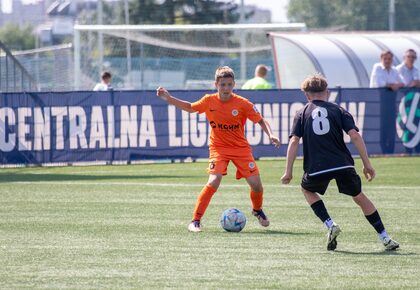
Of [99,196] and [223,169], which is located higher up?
[223,169]

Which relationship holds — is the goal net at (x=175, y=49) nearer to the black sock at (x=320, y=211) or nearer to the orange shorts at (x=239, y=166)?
the orange shorts at (x=239, y=166)

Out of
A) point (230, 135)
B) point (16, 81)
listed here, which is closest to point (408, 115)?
point (16, 81)

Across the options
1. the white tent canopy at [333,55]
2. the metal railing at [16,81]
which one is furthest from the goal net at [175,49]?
the white tent canopy at [333,55]

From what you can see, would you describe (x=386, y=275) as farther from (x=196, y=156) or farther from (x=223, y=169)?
(x=196, y=156)

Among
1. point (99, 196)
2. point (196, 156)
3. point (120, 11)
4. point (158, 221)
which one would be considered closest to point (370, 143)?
point (196, 156)

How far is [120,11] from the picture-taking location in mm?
51531

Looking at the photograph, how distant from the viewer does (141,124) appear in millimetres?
22297

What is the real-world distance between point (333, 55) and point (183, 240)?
18.1 metres

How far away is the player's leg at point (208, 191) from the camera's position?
11531mm

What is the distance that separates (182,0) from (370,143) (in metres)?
20.5

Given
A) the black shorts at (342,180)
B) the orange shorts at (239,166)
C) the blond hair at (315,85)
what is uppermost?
the blond hair at (315,85)

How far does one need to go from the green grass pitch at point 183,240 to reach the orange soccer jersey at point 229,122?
854 millimetres

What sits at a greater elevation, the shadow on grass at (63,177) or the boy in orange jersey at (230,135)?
the boy in orange jersey at (230,135)

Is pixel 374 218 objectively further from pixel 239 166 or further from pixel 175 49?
pixel 175 49
